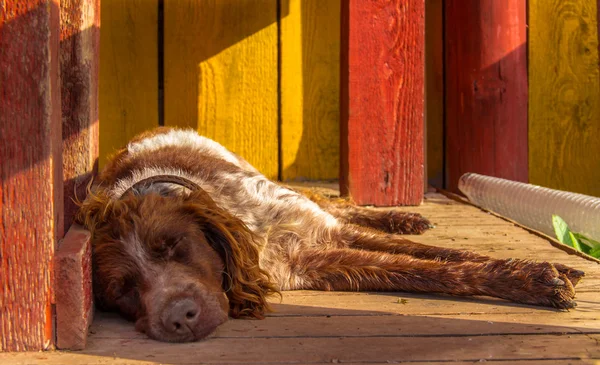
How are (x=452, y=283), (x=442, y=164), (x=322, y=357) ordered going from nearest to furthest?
(x=322, y=357)
(x=452, y=283)
(x=442, y=164)

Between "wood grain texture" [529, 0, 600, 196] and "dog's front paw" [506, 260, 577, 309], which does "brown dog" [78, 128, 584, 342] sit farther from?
"wood grain texture" [529, 0, 600, 196]

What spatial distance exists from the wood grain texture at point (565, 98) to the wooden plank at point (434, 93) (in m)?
0.57

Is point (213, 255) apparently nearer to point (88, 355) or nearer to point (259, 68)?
point (88, 355)

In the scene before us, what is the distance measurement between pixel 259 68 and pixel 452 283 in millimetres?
2729

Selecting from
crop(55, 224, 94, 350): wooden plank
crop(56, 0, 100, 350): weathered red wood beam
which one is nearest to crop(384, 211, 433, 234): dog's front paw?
crop(56, 0, 100, 350): weathered red wood beam

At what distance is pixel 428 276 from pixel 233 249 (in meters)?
0.68

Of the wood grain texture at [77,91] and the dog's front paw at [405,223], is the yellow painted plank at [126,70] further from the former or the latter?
the wood grain texture at [77,91]

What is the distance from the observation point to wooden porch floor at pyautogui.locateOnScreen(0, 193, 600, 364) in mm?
2076

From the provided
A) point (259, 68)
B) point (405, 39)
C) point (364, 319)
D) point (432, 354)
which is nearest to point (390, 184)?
point (405, 39)

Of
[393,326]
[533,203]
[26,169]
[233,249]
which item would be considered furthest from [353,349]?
[533,203]

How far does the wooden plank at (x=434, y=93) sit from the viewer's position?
5.33 meters

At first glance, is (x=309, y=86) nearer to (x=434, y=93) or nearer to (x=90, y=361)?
(x=434, y=93)

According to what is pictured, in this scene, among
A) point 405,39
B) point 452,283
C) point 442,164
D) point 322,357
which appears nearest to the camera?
point 322,357

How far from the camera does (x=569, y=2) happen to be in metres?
5.18
